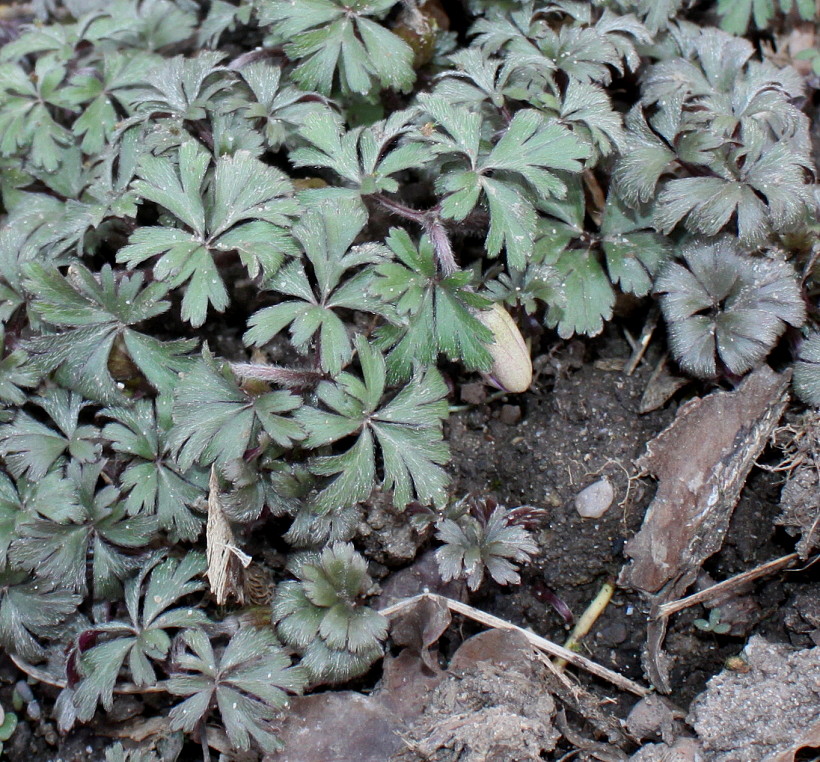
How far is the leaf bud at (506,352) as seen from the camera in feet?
8.78

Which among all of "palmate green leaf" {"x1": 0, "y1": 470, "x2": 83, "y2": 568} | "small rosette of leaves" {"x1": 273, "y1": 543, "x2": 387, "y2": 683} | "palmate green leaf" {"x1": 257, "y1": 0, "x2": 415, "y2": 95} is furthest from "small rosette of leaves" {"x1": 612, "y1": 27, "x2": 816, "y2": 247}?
"palmate green leaf" {"x1": 0, "y1": 470, "x2": 83, "y2": 568}

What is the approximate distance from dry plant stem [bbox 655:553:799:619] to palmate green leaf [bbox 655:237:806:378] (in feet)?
2.21

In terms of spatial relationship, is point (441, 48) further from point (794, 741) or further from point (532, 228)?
point (794, 741)

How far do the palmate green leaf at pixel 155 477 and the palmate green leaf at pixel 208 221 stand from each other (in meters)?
0.44

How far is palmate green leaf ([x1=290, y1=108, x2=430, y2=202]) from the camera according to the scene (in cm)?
250

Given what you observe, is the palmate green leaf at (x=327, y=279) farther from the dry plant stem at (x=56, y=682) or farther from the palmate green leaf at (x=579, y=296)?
the dry plant stem at (x=56, y=682)

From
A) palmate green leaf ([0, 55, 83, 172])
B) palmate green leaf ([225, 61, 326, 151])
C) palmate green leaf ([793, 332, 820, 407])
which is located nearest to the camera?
palmate green leaf ([793, 332, 820, 407])

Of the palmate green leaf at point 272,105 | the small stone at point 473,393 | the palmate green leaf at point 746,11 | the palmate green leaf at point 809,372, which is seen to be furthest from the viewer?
the palmate green leaf at point 746,11

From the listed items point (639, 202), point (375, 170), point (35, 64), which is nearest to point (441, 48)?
point (375, 170)

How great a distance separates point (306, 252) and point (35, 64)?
186 centimetres

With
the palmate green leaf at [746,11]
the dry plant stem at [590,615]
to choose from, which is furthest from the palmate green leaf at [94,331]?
the palmate green leaf at [746,11]

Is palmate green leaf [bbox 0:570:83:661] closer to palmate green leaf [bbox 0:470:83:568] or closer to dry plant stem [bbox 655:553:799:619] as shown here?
palmate green leaf [bbox 0:470:83:568]

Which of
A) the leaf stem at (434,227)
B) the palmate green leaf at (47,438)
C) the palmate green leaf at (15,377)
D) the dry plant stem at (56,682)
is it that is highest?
the leaf stem at (434,227)

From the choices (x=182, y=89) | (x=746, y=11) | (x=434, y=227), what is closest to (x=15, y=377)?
(x=182, y=89)
